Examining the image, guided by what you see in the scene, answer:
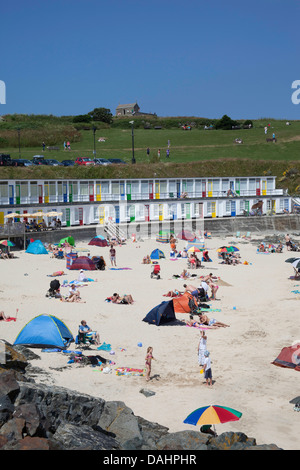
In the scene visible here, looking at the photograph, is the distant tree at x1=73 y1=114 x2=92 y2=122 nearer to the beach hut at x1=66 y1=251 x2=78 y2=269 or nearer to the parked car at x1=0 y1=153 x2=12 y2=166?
the parked car at x1=0 y1=153 x2=12 y2=166

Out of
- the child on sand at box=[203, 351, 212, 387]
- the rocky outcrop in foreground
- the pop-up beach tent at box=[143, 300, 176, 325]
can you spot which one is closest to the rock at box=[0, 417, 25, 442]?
the rocky outcrop in foreground

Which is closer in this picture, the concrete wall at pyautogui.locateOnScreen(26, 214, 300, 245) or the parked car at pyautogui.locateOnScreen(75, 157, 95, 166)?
the concrete wall at pyautogui.locateOnScreen(26, 214, 300, 245)

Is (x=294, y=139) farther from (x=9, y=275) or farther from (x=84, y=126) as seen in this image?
(x=9, y=275)

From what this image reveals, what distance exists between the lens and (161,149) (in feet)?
244

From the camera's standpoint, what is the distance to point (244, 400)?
13453 mm

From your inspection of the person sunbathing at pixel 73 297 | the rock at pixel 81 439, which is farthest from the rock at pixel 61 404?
the person sunbathing at pixel 73 297

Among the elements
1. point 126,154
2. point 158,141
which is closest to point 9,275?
point 126,154

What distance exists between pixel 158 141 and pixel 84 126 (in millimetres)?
16079

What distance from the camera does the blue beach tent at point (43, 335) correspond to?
1644cm

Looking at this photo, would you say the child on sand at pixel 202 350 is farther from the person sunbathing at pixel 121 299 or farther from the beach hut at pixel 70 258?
the beach hut at pixel 70 258

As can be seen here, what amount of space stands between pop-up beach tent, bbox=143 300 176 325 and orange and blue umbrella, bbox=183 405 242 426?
821 centimetres

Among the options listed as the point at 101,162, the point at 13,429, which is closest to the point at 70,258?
the point at 13,429

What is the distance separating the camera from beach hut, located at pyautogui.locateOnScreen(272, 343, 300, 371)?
15.6 m

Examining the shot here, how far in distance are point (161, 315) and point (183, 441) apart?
935 centimetres
